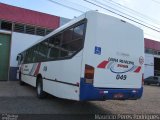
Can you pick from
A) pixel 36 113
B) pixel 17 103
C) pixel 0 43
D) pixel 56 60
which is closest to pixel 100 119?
pixel 36 113

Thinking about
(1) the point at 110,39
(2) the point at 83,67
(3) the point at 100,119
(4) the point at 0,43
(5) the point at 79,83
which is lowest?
(3) the point at 100,119

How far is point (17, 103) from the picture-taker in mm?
10516

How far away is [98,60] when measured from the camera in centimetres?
797

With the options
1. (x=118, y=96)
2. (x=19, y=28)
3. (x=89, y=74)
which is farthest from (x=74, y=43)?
(x=19, y=28)

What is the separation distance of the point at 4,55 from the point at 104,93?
57.8ft

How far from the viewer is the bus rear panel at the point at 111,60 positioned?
25.6ft

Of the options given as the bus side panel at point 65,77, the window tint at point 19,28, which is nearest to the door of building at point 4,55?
the window tint at point 19,28

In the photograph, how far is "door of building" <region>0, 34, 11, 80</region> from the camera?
23703 millimetres

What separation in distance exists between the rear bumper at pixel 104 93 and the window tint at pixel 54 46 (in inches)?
100

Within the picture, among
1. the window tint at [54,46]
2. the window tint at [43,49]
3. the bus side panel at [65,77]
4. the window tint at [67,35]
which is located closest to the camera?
the bus side panel at [65,77]

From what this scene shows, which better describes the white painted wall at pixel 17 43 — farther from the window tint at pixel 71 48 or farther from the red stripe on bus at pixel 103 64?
the red stripe on bus at pixel 103 64

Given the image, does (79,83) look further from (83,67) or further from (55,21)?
(55,21)

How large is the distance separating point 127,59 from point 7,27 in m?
17.2

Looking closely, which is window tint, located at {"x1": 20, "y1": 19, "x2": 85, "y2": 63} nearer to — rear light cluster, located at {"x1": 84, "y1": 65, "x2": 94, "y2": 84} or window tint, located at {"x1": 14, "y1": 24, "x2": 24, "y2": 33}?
rear light cluster, located at {"x1": 84, "y1": 65, "x2": 94, "y2": 84}
